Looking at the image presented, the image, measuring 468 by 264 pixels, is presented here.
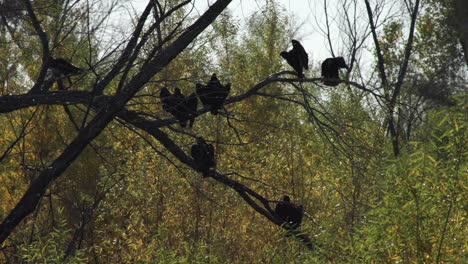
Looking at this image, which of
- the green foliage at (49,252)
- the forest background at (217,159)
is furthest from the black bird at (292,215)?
the green foliage at (49,252)

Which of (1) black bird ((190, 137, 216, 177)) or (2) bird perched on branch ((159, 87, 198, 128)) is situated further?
(1) black bird ((190, 137, 216, 177))

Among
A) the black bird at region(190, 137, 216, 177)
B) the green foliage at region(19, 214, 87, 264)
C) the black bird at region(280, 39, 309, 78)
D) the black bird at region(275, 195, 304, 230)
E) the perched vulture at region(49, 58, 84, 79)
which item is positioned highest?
the perched vulture at region(49, 58, 84, 79)

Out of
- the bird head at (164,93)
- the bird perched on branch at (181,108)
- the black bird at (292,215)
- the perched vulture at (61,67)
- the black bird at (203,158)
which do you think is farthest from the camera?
the black bird at (292,215)

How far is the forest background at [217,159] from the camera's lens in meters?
3.95

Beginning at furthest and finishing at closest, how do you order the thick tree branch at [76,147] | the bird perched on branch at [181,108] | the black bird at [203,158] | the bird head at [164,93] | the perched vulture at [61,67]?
1. the perched vulture at [61,67]
2. the bird head at [164,93]
3. the black bird at [203,158]
4. the bird perched on branch at [181,108]
5. the thick tree branch at [76,147]

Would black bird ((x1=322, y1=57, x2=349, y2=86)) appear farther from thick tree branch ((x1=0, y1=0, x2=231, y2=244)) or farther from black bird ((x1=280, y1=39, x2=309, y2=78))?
thick tree branch ((x1=0, y1=0, x2=231, y2=244))

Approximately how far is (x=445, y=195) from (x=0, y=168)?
22.1 feet

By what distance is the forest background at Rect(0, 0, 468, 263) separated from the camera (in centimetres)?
395

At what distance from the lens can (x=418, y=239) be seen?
12.9ft

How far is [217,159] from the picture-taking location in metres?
7.98

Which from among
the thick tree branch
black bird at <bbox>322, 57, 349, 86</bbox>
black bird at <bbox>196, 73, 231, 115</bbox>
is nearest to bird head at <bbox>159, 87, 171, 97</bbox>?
black bird at <bbox>196, 73, 231, 115</bbox>

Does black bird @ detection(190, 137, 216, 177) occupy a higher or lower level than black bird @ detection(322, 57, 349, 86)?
lower

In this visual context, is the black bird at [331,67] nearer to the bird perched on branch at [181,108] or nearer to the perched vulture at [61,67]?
the bird perched on branch at [181,108]

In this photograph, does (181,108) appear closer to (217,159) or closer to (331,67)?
(331,67)
